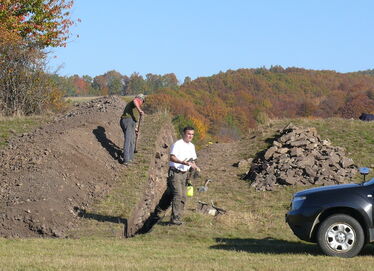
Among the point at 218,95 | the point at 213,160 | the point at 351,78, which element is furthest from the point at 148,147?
the point at 351,78

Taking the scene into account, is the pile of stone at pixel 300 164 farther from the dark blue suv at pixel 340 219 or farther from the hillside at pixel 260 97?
the hillside at pixel 260 97

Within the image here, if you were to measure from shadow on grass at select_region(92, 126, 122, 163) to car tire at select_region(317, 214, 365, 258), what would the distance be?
36.2ft

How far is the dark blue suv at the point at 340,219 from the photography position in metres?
10.8

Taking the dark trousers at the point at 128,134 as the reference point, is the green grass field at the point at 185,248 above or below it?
below

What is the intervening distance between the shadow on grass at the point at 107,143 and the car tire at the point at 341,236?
11.0 m

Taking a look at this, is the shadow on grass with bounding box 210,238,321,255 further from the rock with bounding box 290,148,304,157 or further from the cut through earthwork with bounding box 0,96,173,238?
the rock with bounding box 290,148,304,157

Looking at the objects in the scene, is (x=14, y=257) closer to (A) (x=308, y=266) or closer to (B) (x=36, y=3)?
(A) (x=308, y=266)

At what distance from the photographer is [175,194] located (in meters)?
13.9

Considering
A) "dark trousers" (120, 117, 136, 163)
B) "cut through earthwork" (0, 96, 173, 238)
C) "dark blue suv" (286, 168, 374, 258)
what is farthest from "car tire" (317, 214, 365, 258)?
"dark trousers" (120, 117, 136, 163)

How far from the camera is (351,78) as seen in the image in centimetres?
14825

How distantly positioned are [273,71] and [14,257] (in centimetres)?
14703

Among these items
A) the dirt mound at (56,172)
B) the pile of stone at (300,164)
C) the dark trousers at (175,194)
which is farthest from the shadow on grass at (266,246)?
the pile of stone at (300,164)

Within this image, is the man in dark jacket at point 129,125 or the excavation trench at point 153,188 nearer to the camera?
the excavation trench at point 153,188

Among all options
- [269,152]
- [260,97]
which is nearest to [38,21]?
[269,152]
